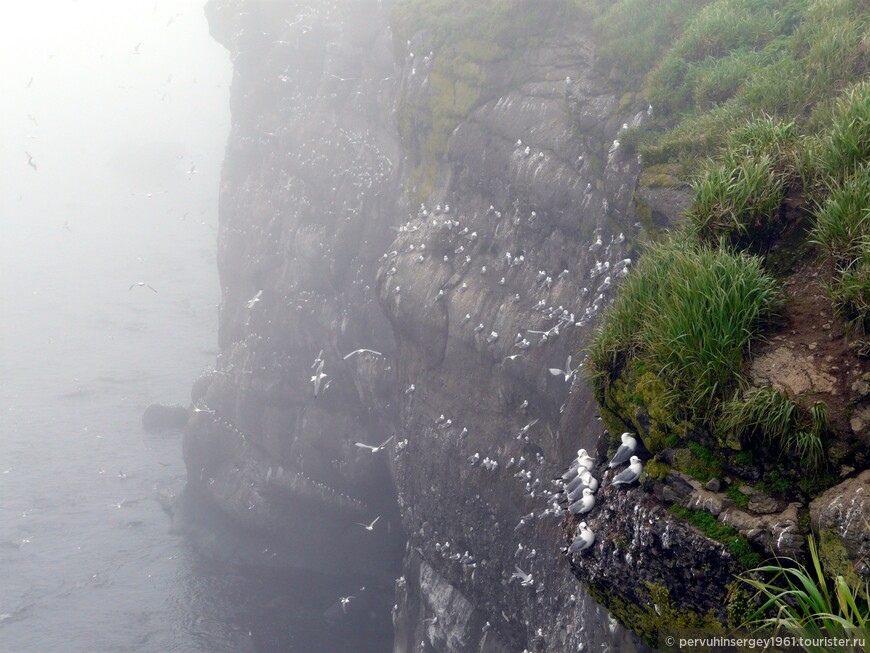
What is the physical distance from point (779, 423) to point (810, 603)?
1437 millimetres

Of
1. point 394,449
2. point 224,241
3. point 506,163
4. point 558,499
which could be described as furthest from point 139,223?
point 558,499

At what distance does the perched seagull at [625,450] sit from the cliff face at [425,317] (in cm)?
40

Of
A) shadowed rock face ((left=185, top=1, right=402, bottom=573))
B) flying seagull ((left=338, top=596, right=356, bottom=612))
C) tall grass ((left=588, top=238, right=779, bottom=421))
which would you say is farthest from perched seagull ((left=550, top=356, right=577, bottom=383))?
flying seagull ((left=338, top=596, right=356, bottom=612))

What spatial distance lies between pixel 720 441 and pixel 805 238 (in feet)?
7.86

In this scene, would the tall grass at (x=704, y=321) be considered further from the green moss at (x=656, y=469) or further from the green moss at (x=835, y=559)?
the green moss at (x=835, y=559)

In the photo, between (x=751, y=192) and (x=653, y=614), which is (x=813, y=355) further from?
(x=653, y=614)

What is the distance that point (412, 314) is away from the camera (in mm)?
18562

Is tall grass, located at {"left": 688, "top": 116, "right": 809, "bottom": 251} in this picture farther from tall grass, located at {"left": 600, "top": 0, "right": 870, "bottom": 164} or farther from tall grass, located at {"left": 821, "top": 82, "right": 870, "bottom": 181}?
tall grass, located at {"left": 600, "top": 0, "right": 870, "bottom": 164}

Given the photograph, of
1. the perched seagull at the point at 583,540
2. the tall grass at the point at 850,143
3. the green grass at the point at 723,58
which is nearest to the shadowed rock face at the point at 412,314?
the green grass at the point at 723,58

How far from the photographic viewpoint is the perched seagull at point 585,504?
682 cm

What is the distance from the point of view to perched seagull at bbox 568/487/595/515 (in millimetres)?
6820

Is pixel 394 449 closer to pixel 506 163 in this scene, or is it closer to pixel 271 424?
pixel 271 424

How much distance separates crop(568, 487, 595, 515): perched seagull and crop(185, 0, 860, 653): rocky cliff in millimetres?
114

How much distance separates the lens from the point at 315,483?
27.2 meters
